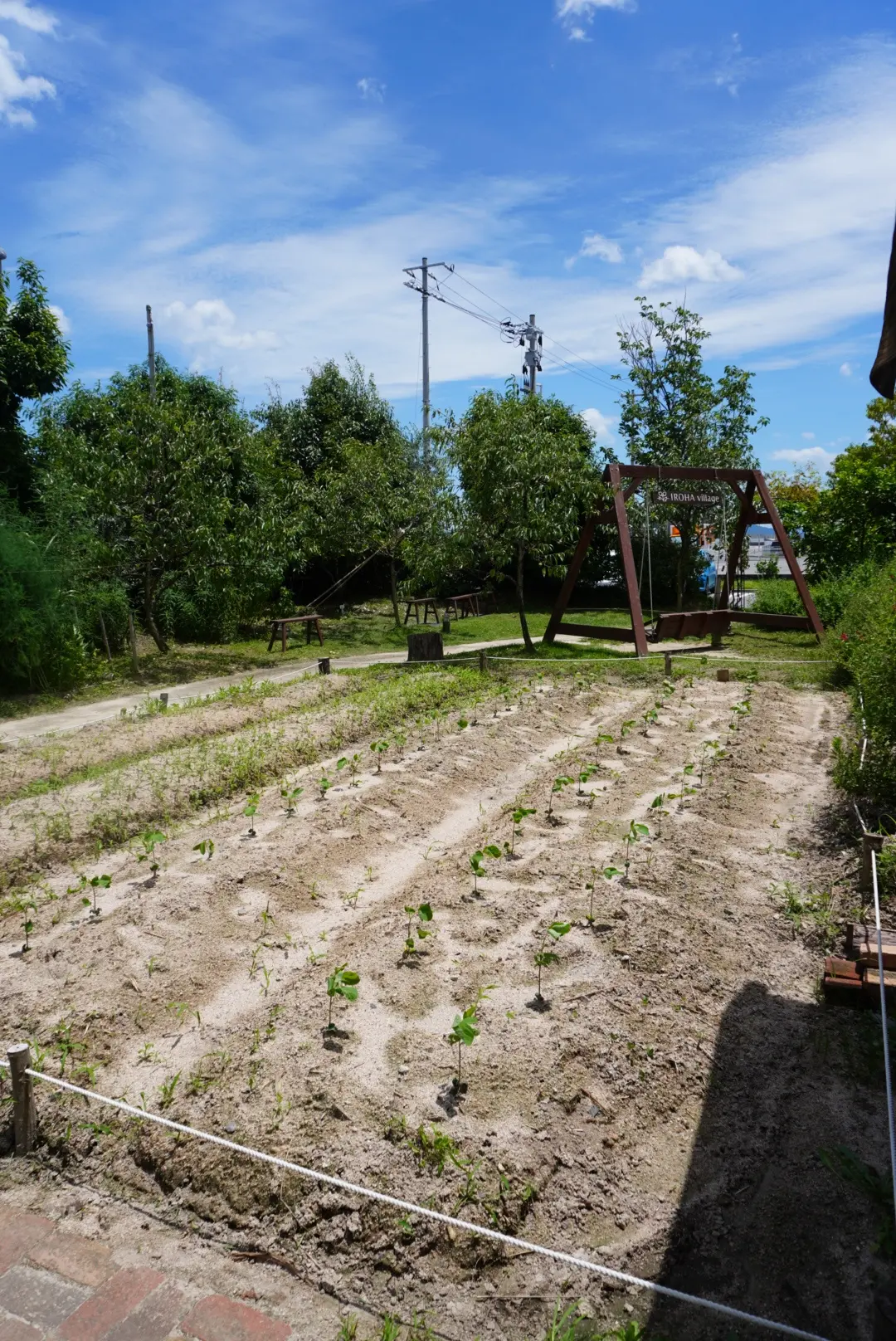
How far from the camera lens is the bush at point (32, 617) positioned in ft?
39.1

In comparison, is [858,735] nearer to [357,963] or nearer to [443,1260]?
[357,963]

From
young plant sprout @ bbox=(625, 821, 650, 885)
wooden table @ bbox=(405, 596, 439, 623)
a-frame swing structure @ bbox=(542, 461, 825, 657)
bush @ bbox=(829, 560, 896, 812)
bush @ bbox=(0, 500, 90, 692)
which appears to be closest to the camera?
young plant sprout @ bbox=(625, 821, 650, 885)

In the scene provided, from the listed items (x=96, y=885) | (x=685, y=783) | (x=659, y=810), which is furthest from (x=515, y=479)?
(x=96, y=885)

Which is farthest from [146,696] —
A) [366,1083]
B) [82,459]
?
[366,1083]

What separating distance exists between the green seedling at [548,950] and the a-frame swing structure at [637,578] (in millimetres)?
9836

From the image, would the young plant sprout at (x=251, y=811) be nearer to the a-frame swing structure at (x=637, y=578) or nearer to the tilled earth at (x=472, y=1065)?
the tilled earth at (x=472, y=1065)

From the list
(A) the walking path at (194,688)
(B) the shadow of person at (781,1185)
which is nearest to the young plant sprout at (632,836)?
(B) the shadow of person at (781,1185)

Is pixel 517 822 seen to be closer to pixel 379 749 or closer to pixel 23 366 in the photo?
pixel 379 749

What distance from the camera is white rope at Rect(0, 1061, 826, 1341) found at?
2.46 m

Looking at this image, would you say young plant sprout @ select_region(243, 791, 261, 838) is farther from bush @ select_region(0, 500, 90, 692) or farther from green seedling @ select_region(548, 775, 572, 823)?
bush @ select_region(0, 500, 90, 692)

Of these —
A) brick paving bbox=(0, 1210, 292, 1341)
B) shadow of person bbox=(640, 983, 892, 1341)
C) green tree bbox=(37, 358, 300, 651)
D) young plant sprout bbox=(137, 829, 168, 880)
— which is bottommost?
brick paving bbox=(0, 1210, 292, 1341)

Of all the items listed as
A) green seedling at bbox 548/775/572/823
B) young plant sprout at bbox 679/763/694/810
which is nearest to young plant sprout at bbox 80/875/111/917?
green seedling at bbox 548/775/572/823

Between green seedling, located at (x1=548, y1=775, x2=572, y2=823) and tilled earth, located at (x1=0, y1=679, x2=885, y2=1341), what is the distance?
0.19 feet

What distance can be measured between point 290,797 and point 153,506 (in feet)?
31.6
